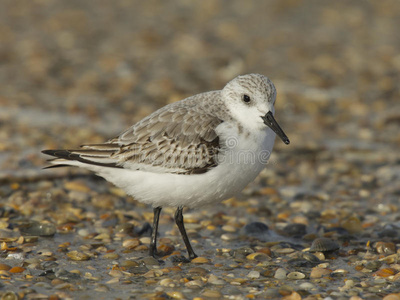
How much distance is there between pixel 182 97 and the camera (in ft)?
42.8

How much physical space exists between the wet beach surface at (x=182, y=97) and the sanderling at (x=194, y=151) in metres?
0.87

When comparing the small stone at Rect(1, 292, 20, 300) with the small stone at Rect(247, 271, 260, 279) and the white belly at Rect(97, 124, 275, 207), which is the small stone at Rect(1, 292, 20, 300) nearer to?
the white belly at Rect(97, 124, 275, 207)

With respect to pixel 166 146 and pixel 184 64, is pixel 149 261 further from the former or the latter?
pixel 184 64

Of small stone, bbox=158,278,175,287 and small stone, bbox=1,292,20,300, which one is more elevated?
small stone, bbox=158,278,175,287

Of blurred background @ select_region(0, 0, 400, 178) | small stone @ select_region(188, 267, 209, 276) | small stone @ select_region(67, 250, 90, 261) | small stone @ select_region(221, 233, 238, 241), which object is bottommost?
small stone @ select_region(188, 267, 209, 276)

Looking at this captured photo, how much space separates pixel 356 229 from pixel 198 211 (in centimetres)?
225

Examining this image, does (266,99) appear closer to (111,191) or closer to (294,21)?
(111,191)

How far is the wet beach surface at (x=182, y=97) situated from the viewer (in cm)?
643

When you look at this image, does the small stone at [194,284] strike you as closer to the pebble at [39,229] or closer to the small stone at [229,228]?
the small stone at [229,228]

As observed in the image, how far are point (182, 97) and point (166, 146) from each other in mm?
6291

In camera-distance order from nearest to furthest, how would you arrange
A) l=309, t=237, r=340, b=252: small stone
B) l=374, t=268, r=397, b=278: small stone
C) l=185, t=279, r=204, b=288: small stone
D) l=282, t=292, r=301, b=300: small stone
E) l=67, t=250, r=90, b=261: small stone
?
l=282, t=292, r=301, b=300: small stone → l=185, t=279, r=204, b=288: small stone → l=374, t=268, r=397, b=278: small stone → l=67, t=250, r=90, b=261: small stone → l=309, t=237, r=340, b=252: small stone

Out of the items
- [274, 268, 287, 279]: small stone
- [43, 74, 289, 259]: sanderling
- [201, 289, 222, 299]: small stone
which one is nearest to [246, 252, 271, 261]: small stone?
[274, 268, 287, 279]: small stone

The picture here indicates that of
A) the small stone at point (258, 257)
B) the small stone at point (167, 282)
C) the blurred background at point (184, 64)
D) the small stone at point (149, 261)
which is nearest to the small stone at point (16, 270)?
the small stone at point (149, 261)

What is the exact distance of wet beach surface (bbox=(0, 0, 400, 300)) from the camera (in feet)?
21.1
